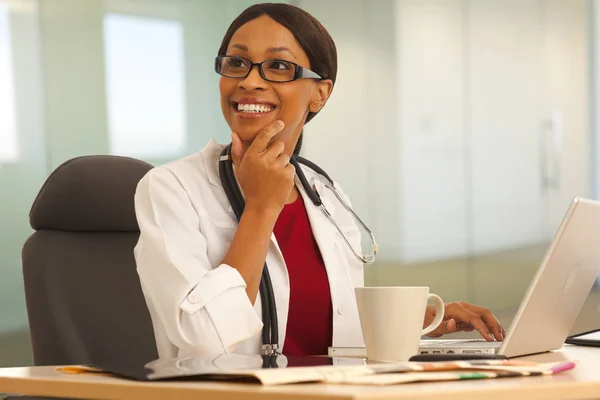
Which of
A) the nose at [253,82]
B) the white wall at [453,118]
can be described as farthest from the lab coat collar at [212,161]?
the white wall at [453,118]

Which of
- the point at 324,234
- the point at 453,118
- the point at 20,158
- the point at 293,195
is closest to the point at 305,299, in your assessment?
the point at 324,234

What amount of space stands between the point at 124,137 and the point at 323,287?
246cm

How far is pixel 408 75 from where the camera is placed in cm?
475

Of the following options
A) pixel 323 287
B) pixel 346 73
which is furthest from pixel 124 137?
pixel 323 287

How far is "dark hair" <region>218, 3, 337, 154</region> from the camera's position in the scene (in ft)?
5.44

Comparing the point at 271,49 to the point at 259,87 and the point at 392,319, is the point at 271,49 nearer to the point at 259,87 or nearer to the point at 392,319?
the point at 259,87

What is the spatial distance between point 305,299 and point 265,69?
0.42m

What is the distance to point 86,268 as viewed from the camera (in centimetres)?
183

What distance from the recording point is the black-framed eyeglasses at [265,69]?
5.23 feet

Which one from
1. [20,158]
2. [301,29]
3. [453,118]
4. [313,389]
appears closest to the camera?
[313,389]

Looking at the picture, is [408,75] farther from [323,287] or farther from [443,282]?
[323,287]

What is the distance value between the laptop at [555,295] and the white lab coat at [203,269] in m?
0.18

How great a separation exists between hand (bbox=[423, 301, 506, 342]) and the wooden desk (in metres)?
0.41

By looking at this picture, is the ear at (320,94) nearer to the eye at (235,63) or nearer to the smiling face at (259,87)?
the smiling face at (259,87)
